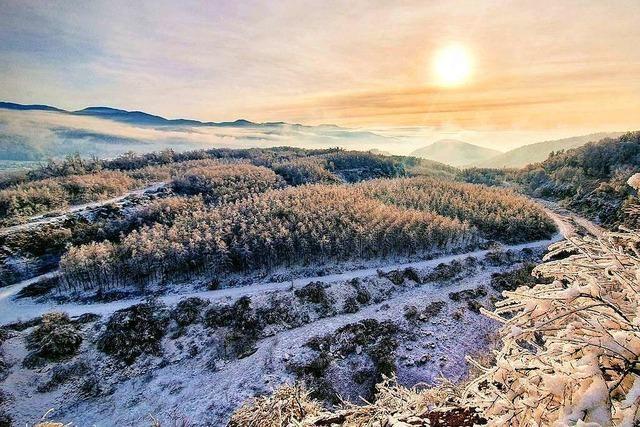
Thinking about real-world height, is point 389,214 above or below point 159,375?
above

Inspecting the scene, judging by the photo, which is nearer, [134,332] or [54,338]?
[54,338]

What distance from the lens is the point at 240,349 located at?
29.6 meters

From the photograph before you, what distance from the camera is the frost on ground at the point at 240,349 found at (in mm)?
24797

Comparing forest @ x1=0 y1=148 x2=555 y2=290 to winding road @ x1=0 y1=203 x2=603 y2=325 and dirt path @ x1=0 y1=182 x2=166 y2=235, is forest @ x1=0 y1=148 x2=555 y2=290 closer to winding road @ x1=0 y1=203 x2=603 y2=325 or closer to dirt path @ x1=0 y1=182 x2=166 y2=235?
dirt path @ x1=0 y1=182 x2=166 y2=235

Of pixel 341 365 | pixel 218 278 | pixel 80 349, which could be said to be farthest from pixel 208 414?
pixel 218 278

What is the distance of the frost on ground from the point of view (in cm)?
2480

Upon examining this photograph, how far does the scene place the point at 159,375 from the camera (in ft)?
90.0

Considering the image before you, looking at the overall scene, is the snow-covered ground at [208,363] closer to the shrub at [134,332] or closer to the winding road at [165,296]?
the winding road at [165,296]

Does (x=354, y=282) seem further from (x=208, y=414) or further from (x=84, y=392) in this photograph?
(x=84, y=392)

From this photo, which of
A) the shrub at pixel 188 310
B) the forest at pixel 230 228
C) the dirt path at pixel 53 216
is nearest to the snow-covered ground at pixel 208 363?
the shrub at pixel 188 310

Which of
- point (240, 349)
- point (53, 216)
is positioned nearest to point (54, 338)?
point (240, 349)

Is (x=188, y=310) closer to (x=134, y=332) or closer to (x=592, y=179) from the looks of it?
(x=134, y=332)

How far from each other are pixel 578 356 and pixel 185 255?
41093 millimetres

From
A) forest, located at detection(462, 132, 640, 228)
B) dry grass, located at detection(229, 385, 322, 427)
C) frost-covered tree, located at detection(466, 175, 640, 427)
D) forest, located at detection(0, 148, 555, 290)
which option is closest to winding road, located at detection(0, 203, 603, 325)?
forest, located at detection(0, 148, 555, 290)
